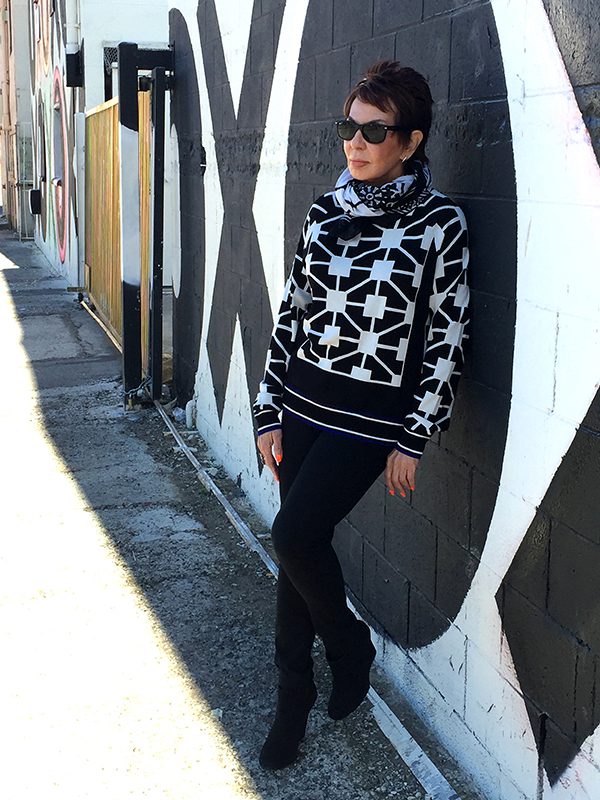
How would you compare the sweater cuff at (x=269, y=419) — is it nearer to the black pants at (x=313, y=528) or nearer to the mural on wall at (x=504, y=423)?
the black pants at (x=313, y=528)

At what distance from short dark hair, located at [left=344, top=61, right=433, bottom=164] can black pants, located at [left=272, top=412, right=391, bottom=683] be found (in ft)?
2.73

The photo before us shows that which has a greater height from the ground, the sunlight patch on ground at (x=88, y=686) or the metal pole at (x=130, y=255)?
the metal pole at (x=130, y=255)

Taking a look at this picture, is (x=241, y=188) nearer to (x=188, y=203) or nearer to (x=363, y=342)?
(x=188, y=203)

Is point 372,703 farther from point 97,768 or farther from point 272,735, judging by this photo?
point 97,768

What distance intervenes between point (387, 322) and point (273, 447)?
1.79ft

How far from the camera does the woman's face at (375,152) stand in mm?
2650

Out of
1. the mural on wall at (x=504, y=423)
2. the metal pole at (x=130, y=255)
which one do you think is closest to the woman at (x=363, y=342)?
the mural on wall at (x=504, y=423)

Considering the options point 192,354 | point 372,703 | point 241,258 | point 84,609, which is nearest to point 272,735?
point 372,703

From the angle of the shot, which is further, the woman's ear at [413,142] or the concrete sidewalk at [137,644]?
the concrete sidewalk at [137,644]

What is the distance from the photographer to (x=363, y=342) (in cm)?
275

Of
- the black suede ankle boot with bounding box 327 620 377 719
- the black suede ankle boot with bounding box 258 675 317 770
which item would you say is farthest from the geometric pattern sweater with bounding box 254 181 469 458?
the black suede ankle boot with bounding box 258 675 317 770

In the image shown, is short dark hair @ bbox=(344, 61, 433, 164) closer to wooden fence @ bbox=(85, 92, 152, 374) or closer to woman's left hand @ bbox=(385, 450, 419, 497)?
woman's left hand @ bbox=(385, 450, 419, 497)

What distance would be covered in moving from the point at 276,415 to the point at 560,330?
0.95 m

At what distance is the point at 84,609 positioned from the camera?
159 inches
